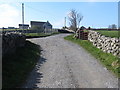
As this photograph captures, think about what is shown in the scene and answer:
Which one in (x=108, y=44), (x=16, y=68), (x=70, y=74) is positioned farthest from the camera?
(x=108, y=44)

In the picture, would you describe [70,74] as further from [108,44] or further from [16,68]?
[108,44]

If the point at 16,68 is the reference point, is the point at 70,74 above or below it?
below

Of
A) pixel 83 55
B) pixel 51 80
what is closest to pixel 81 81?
pixel 51 80

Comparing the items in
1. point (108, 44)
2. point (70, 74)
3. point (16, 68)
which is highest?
point (108, 44)

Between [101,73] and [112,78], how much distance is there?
3.01 ft

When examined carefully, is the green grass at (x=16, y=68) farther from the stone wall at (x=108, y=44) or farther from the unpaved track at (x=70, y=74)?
the stone wall at (x=108, y=44)

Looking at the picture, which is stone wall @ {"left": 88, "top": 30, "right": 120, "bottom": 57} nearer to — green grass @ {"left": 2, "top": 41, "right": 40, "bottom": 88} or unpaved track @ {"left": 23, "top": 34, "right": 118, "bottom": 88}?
unpaved track @ {"left": 23, "top": 34, "right": 118, "bottom": 88}

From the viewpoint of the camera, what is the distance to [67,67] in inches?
550

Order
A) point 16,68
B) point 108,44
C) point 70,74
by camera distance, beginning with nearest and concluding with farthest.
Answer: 1. point 70,74
2. point 16,68
3. point 108,44

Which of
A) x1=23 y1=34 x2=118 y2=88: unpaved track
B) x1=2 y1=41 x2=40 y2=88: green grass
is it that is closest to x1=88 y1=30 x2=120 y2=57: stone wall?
x1=23 y1=34 x2=118 y2=88: unpaved track

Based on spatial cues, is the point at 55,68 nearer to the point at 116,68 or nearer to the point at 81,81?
the point at 81,81

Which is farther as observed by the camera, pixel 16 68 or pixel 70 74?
pixel 16 68

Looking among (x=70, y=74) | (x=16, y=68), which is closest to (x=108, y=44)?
(x=70, y=74)

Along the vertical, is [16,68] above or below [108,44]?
below
